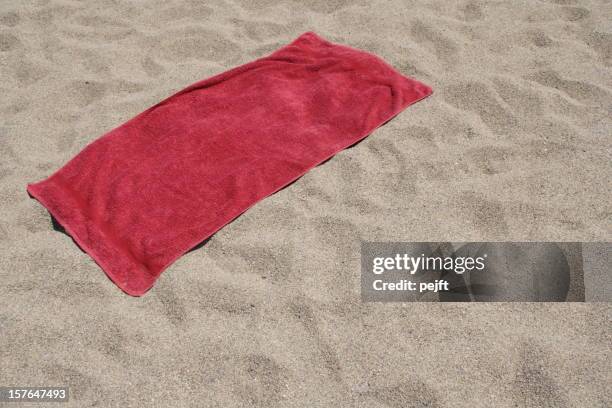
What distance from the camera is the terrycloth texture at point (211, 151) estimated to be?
227cm

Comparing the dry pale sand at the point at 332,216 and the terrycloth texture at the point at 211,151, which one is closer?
the dry pale sand at the point at 332,216

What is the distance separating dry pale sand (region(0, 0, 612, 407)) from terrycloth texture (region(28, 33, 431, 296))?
7 cm

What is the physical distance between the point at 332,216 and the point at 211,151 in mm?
564

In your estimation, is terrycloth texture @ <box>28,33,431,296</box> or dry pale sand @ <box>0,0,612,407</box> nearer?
dry pale sand @ <box>0,0,612,407</box>

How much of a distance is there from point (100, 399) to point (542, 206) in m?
1.48

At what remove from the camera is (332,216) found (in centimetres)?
228

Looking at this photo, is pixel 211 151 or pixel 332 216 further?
pixel 211 151

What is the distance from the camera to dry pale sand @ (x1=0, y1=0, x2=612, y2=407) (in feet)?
6.17

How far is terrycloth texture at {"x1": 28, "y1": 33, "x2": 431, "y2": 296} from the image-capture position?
7.45 ft

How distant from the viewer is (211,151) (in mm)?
2561

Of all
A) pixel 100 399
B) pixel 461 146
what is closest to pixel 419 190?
pixel 461 146

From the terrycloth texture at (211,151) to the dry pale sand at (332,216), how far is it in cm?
7

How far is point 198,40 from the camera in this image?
123 inches

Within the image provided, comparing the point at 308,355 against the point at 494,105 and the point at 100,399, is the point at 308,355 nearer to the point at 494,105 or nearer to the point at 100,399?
the point at 100,399
